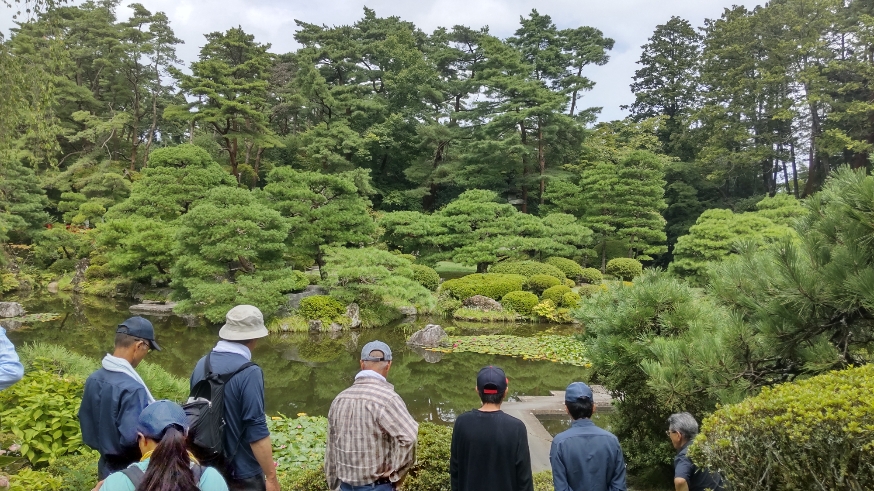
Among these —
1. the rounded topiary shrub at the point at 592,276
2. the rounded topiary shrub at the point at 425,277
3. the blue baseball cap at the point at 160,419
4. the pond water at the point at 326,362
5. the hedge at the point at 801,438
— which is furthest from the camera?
the rounded topiary shrub at the point at 592,276

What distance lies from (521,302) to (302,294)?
6122 millimetres

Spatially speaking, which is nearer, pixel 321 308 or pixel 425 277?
pixel 321 308

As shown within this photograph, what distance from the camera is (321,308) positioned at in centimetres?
1265

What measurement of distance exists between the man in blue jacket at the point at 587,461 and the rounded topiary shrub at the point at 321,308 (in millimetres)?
10804

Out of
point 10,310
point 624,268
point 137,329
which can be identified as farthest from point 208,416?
point 624,268

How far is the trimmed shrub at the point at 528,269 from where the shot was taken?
1593 centimetres

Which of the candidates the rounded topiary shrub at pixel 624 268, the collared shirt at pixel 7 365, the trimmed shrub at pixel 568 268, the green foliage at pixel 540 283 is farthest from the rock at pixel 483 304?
the collared shirt at pixel 7 365

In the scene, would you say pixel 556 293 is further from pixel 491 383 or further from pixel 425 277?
pixel 491 383

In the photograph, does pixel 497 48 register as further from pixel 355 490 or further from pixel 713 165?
pixel 355 490

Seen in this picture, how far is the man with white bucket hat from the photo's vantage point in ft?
7.14

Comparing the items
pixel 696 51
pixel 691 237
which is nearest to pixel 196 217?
pixel 691 237

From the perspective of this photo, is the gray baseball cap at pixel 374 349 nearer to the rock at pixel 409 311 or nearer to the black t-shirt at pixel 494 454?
the black t-shirt at pixel 494 454

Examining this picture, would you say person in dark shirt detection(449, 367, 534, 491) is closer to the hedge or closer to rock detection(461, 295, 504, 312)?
the hedge

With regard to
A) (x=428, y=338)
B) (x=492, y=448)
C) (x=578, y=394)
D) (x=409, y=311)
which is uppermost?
(x=578, y=394)
